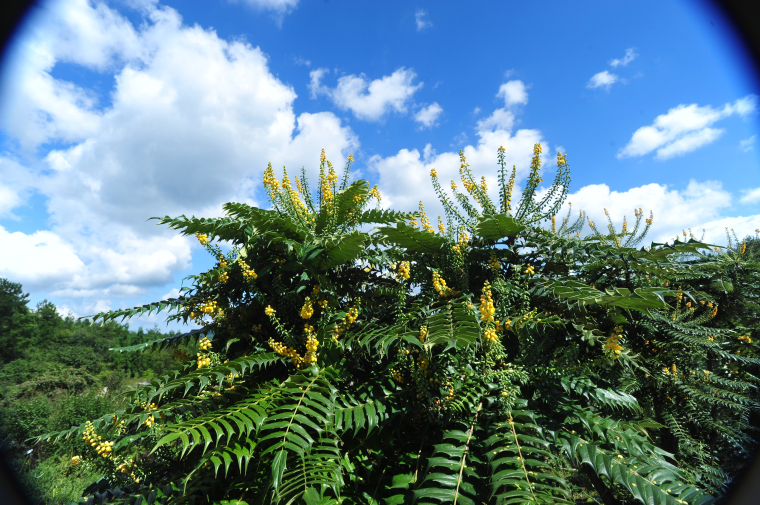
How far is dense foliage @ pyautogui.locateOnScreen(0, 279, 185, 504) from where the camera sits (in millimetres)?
11549

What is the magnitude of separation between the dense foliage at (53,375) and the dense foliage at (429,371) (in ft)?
33.2

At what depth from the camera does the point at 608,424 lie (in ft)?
5.26

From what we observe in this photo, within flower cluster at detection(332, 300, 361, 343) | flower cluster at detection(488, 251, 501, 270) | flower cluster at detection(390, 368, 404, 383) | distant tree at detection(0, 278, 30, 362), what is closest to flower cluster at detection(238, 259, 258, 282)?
flower cluster at detection(332, 300, 361, 343)

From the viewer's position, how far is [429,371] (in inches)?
66.8

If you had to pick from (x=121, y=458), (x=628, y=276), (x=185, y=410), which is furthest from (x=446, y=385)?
(x=121, y=458)

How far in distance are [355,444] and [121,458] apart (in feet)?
4.50

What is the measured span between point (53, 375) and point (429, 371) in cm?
3049

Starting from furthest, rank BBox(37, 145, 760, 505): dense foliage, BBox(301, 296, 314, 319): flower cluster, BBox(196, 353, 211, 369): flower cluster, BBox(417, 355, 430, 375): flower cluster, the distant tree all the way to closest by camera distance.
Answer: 1. the distant tree
2. BBox(301, 296, 314, 319): flower cluster
3. BBox(196, 353, 211, 369): flower cluster
4. BBox(417, 355, 430, 375): flower cluster
5. BBox(37, 145, 760, 505): dense foliage

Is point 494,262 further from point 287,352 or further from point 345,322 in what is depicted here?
point 287,352

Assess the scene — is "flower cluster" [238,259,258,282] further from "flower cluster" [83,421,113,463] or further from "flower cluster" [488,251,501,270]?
"flower cluster" [488,251,501,270]

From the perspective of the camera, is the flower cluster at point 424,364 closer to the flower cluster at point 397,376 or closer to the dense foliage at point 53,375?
the flower cluster at point 397,376

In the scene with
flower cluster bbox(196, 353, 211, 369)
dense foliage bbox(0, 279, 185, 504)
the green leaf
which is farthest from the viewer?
dense foliage bbox(0, 279, 185, 504)

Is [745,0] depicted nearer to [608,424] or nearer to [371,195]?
[608,424]

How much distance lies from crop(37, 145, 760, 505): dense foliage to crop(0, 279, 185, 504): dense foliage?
398 inches
